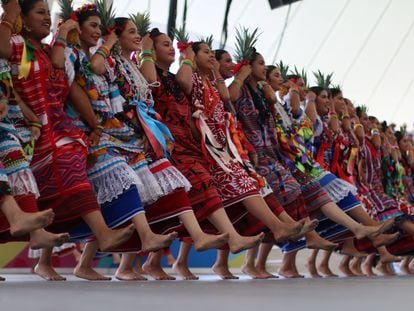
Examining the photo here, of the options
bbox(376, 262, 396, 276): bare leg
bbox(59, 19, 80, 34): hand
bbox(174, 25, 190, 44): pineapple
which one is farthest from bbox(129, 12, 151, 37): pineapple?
bbox(376, 262, 396, 276): bare leg

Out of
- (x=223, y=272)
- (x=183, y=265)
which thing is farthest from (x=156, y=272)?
(x=223, y=272)

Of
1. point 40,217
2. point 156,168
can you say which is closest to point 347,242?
point 156,168

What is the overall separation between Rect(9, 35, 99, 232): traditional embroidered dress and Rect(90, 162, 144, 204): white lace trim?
0.66ft

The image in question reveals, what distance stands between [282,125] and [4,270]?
11.1 ft

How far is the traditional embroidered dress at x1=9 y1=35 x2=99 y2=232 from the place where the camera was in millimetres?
3633

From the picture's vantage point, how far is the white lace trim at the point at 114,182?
3832mm

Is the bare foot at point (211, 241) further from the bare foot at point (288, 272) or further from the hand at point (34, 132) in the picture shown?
the bare foot at point (288, 272)

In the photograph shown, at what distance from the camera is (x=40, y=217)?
3088 mm

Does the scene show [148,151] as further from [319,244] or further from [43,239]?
[319,244]

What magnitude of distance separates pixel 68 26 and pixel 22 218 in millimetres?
1153

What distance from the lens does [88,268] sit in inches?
169

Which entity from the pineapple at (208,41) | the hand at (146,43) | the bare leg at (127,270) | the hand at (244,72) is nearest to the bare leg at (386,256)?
the hand at (244,72)

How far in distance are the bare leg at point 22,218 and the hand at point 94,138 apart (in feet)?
2.47

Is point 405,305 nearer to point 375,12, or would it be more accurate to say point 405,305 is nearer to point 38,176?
point 38,176
